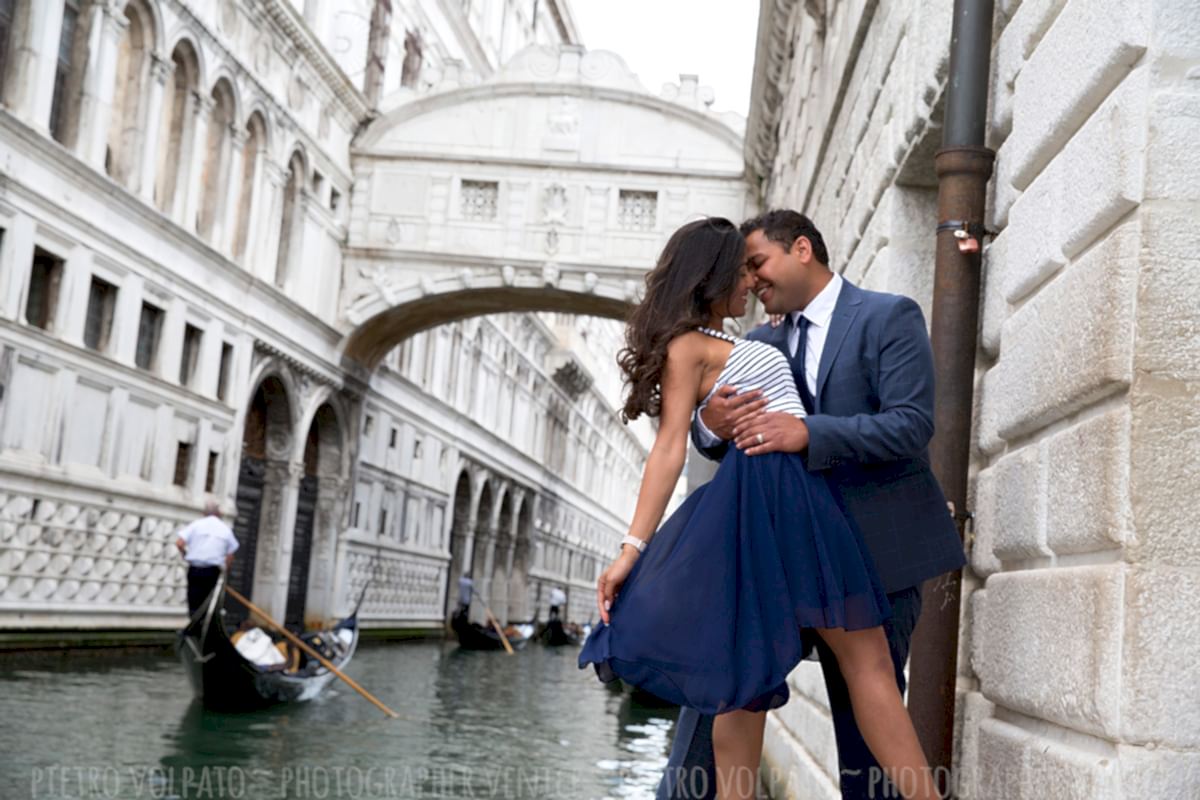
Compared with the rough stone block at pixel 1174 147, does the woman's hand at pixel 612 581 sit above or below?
below

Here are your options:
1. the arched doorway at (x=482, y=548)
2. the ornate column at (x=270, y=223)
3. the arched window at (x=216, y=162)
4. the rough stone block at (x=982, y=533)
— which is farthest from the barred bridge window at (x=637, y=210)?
the rough stone block at (x=982, y=533)

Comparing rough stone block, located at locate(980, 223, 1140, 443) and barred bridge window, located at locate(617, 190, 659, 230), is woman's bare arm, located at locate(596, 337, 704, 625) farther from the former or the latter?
barred bridge window, located at locate(617, 190, 659, 230)

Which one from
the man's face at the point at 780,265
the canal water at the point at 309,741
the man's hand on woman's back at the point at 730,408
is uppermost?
the man's face at the point at 780,265

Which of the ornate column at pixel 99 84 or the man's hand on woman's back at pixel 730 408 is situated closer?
the man's hand on woman's back at pixel 730 408

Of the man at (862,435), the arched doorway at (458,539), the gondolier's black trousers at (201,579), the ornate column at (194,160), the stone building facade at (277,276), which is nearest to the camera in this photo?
the man at (862,435)

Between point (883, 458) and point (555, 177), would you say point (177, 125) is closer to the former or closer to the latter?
point (555, 177)

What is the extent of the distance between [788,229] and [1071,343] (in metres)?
0.58

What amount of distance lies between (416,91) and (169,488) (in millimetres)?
6438

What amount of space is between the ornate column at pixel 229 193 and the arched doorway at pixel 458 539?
11272mm

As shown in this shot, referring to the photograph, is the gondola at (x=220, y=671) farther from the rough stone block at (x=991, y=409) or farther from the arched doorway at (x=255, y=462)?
the arched doorway at (x=255, y=462)

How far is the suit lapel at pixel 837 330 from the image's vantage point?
A: 244 centimetres

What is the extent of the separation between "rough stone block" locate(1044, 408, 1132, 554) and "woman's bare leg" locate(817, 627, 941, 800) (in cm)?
33

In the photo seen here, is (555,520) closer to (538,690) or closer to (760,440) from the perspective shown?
(538,690)

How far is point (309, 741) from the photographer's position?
23.3 ft
